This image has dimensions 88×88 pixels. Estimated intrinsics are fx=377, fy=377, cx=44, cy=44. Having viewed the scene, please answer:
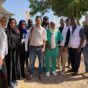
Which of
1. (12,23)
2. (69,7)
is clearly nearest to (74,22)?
(12,23)

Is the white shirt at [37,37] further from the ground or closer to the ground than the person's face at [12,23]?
closer to the ground

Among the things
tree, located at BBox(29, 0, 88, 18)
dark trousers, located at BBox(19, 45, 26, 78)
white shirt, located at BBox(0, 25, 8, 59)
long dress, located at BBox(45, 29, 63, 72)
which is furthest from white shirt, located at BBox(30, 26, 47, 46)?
tree, located at BBox(29, 0, 88, 18)

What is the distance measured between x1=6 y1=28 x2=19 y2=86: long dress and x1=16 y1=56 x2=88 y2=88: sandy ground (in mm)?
432

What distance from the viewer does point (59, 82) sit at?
40.1ft

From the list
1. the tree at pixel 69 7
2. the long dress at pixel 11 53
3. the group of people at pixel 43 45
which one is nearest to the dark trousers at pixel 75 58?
the group of people at pixel 43 45

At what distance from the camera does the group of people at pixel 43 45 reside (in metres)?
11.2

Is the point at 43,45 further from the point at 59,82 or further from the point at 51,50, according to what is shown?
the point at 59,82

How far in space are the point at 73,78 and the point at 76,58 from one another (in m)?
0.70

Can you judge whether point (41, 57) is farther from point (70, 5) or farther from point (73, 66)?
point (70, 5)

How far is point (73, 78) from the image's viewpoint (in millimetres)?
12664

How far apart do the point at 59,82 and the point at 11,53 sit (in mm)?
2097

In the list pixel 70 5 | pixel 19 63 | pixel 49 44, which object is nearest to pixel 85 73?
pixel 49 44

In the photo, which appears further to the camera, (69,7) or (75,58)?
(69,7)

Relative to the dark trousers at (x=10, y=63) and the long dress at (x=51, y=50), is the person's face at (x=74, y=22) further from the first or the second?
the dark trousers at (x=10, y=63)
